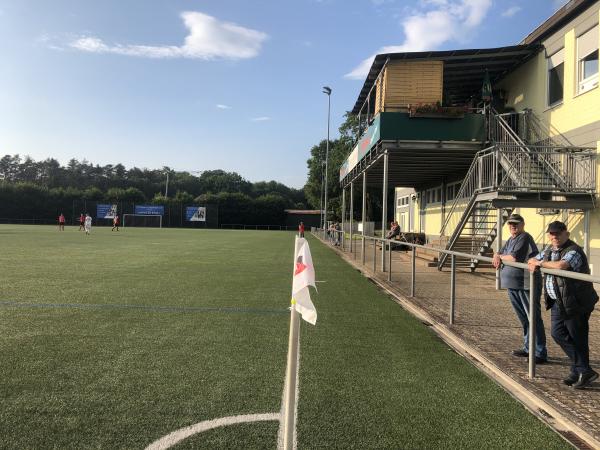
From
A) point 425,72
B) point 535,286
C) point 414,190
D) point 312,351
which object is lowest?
point 312,351

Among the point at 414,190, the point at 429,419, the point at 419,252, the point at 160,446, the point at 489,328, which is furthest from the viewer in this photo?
the point at 414,190

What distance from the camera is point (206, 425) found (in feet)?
12.1

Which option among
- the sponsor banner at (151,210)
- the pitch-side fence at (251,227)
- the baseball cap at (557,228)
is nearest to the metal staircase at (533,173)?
the baseball cap at (557,228)

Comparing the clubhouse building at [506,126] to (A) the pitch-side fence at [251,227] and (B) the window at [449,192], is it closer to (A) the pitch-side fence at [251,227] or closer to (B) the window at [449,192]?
(B) the window at [449,192]

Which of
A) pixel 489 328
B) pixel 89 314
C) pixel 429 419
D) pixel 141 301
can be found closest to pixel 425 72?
pixel 489 328

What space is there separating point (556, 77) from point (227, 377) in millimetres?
13325

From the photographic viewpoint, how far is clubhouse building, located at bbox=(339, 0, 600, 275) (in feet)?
38.6

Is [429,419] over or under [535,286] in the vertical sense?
under

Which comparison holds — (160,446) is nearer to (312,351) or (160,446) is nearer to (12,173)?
(312,351)

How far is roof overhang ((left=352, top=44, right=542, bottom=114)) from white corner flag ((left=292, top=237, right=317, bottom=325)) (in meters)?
13.5

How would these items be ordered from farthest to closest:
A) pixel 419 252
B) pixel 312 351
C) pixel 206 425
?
pixel 419 252
pixel 312 351
pixel 206 425

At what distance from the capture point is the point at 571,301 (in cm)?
462

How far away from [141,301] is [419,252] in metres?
14.5

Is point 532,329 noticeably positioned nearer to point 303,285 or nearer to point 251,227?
point 303,285
